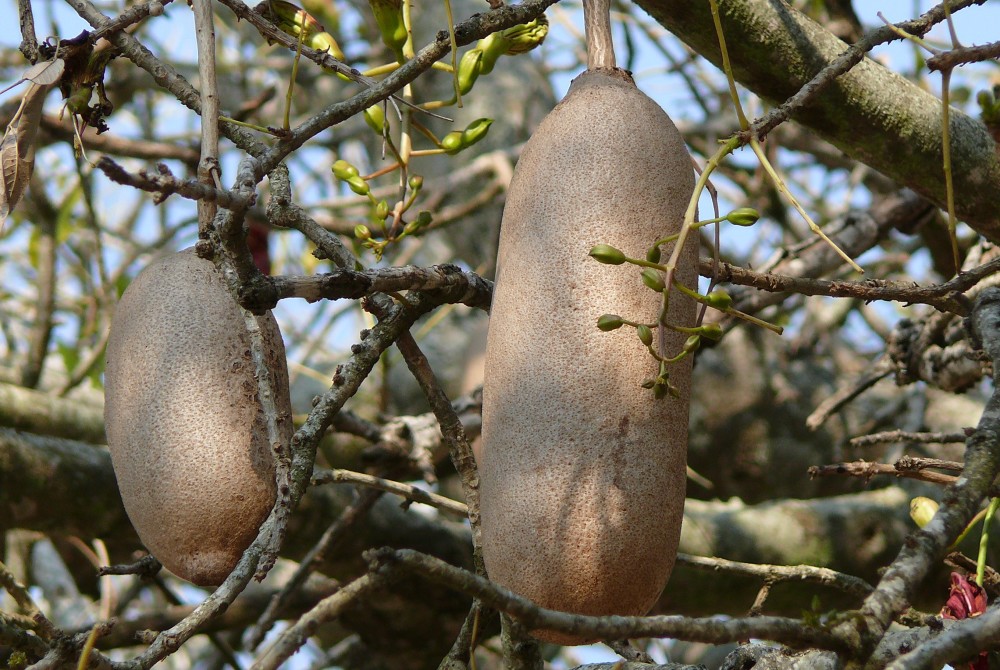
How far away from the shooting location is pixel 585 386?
89 cm

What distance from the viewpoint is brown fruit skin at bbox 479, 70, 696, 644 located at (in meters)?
0.87

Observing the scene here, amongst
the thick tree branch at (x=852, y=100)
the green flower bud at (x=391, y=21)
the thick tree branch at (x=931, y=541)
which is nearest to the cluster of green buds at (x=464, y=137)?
the green flower bud at (x=391, y=21)

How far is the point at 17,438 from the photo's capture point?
1.75 m

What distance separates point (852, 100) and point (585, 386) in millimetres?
583

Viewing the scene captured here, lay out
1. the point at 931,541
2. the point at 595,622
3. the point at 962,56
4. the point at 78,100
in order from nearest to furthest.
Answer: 1. the point at 595,622
2. the point at 931,541
3. the point at 962,56
4. the point at 78,100

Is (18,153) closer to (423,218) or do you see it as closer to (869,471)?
(423,218)

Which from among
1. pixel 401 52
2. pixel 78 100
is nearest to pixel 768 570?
pixel 401 52

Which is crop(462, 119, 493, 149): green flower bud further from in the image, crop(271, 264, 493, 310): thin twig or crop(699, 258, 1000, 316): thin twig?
crop(699, 258, 1000, 316): thin twig

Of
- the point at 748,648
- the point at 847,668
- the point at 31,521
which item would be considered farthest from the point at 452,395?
the point at 847,668

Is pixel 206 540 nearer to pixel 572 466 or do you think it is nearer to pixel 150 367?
pixel 150 367

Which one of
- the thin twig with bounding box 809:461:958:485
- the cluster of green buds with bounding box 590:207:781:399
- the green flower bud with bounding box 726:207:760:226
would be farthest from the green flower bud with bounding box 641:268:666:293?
the thin twig with bounding box 809:461:958:485

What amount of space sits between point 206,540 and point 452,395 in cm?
198

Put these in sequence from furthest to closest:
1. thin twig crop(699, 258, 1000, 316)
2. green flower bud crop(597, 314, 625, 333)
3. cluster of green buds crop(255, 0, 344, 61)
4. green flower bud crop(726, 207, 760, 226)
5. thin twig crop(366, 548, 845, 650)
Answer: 1. cluster of green buds crop(255, 0, 344, 61)
2. thin twig crop(699, 258, 1000, 316)
3. green flower bud crop(726, 207, 760, 226)
4. green flower bud crop(597, 314, 625, 333)
5. thin twig crop(366, 548, 845, 650)

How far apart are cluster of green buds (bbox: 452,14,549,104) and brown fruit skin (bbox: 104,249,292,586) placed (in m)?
0.37
